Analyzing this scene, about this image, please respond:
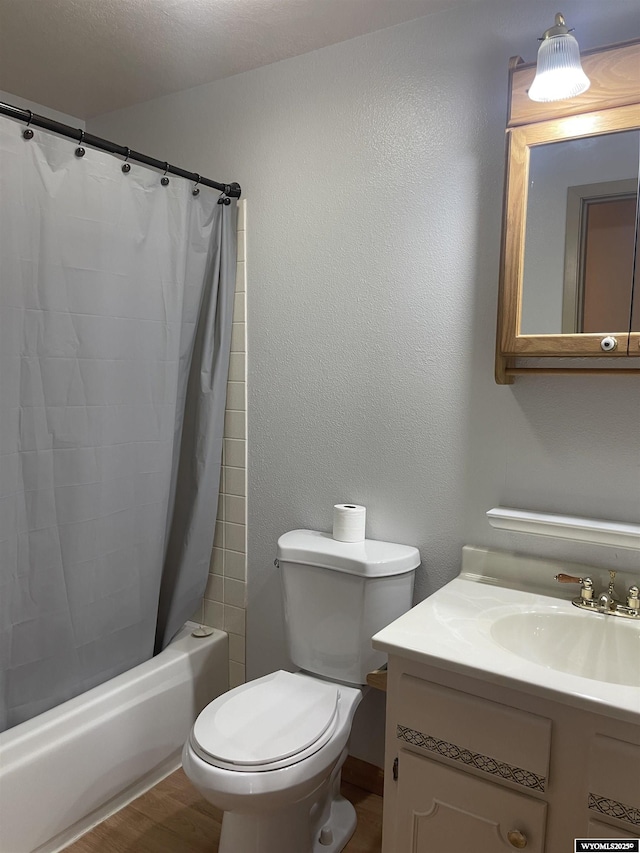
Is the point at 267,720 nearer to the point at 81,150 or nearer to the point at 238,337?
the point at 238,337

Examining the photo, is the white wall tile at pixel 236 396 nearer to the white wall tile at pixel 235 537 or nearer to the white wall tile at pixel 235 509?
the white wall tile at pixel 235 509

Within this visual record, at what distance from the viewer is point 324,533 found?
212 centimetres

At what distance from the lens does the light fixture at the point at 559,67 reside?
145 cm

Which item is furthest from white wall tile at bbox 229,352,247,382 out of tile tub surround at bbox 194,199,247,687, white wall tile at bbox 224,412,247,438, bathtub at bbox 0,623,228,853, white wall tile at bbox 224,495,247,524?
bathtub at bbox 0,623,228,853

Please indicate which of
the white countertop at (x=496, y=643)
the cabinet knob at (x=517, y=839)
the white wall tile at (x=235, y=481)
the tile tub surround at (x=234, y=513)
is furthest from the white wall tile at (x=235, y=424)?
the cabinet knob at (x=517, y=839)

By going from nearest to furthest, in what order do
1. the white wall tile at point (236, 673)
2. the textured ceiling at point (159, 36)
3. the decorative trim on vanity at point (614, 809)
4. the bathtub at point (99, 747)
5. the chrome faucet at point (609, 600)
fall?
the decorative trim on vanity at point (614, 809)
the chrome faucet at point (609, 600)
the bathtub at point (99, 747)
the textured ceiling at point (159, 36)
the white wall tile at point (236, 673)

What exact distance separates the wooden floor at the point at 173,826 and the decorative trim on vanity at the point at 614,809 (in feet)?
2.82

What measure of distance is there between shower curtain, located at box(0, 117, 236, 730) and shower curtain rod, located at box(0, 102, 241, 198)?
1.0 inches

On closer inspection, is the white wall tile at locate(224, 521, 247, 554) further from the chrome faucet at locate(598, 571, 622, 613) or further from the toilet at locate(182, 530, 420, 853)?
the chrome faucet at locate(598, 571, 622, 613)

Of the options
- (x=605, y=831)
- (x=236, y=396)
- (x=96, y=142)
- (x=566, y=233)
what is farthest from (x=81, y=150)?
(x=605, y=831)

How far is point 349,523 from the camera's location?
6.48 feet

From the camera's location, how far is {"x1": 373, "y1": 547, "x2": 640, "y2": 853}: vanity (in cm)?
117

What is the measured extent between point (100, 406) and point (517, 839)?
4.78 ft

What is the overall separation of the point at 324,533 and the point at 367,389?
0.49 meters
